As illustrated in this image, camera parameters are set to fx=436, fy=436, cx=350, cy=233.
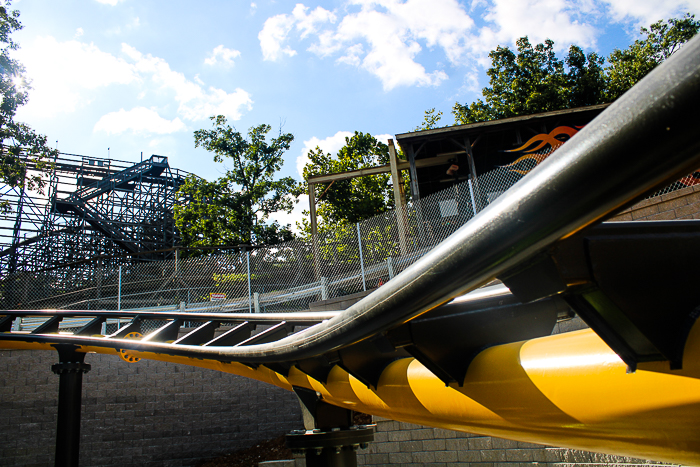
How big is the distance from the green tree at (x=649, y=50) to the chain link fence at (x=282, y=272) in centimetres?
2609

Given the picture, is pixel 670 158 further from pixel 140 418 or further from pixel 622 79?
pixel 622 79

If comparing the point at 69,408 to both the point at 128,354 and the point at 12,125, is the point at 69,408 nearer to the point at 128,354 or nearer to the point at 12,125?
the point at 128,354

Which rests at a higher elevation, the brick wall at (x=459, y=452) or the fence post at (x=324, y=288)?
the fence post at (x=324, y=288)

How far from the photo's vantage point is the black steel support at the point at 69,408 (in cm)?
389

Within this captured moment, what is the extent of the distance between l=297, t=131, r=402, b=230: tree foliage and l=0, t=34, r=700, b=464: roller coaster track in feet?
79.7

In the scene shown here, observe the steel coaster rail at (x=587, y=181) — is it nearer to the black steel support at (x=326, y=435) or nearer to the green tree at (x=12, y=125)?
the black steel support at (x=326, y=435)

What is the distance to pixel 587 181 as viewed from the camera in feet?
1.56

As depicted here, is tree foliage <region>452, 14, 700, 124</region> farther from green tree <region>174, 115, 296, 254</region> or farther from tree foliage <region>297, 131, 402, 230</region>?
green tree <region>174, 115, 296, 254</region>

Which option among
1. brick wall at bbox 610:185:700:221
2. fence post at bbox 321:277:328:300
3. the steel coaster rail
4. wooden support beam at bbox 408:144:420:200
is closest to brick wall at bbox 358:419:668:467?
brick wall at bbox 610:185:700:221

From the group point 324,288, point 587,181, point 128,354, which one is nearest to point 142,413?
point 324,288

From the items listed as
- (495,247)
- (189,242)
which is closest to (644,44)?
(189,242)

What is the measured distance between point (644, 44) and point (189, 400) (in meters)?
40.8

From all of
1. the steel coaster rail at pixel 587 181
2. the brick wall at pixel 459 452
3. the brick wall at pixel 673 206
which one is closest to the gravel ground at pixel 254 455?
the brick wall at pixel 459 452

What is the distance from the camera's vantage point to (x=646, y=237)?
78cm
